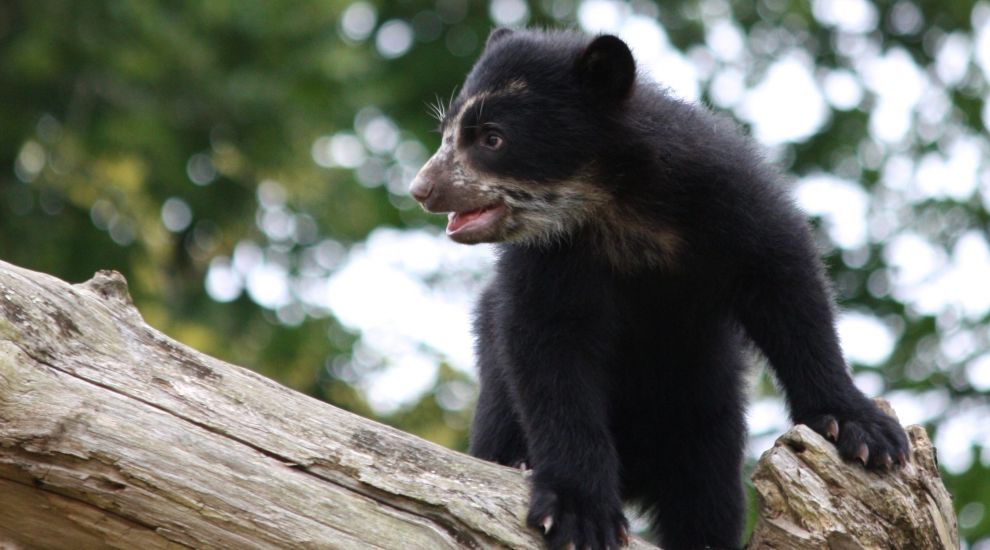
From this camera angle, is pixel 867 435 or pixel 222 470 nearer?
pixel 222 470

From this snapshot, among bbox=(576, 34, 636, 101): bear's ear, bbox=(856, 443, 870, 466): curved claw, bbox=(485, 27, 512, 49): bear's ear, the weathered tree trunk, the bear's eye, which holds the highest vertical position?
bbox=(485, 27, 512, 49): bear's ear

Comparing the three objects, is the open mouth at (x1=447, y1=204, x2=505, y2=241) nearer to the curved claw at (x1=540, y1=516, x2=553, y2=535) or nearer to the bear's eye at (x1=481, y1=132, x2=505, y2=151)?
the bear's eye at (x1=481, y1=132, x2=505, y2=151)

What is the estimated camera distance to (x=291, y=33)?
39.0 ft

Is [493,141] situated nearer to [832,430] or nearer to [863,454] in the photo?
[832,430]

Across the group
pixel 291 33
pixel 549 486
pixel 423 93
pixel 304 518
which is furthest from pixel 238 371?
pixel 423 93

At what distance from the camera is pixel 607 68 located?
6.45 m

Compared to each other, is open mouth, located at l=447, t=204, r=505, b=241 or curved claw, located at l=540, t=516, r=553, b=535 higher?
open mouth, located at l=447, t=204, r=505, b=241

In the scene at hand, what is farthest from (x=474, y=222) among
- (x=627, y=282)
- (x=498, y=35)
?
(x=498, y=35)

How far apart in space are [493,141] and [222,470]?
7.60 feet

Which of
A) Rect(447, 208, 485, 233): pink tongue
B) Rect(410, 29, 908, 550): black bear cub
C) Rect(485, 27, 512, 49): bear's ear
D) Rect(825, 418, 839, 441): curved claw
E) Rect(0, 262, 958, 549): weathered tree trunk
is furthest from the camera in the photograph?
Rect(485, 27, 512, 49): bear's ear

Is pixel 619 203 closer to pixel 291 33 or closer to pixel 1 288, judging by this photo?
pixel 1 288

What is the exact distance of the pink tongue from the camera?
652cm

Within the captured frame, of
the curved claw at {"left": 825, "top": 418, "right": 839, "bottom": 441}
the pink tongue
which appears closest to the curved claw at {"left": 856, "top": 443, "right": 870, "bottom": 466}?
the curved claw at {"left": 825, "top": 418, "right": 839, "bottom": 441}

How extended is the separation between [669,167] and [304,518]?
8.05 ft
